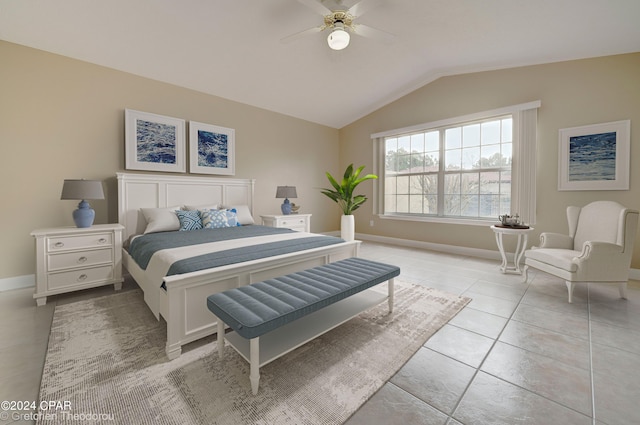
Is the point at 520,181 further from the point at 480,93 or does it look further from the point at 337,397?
the point at 337,397

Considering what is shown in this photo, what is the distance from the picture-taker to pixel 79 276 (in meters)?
2.69

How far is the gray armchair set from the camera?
248 cm

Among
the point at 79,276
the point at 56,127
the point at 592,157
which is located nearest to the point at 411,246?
the point at 592,157

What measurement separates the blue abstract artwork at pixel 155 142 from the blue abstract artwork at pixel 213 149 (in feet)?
1.23

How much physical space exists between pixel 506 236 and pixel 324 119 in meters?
4.10

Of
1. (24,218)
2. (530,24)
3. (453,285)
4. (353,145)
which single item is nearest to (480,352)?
(453,285)

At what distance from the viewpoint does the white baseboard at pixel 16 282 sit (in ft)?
9.32

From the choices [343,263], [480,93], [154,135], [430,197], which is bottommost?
[343,263]

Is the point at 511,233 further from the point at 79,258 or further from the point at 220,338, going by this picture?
the point at 79,258

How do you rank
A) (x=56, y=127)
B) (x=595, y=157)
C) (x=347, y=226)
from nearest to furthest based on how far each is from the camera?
Result: (x=56, y=127) < (x=595, y=157) < (x=347, y=226)

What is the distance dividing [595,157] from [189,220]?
529cm

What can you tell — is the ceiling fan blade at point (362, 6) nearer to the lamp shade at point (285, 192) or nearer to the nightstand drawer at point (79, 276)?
the lamp shade at point (285, 192)

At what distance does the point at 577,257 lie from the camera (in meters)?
2.57

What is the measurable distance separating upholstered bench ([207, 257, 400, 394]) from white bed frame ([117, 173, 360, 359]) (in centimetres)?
26
